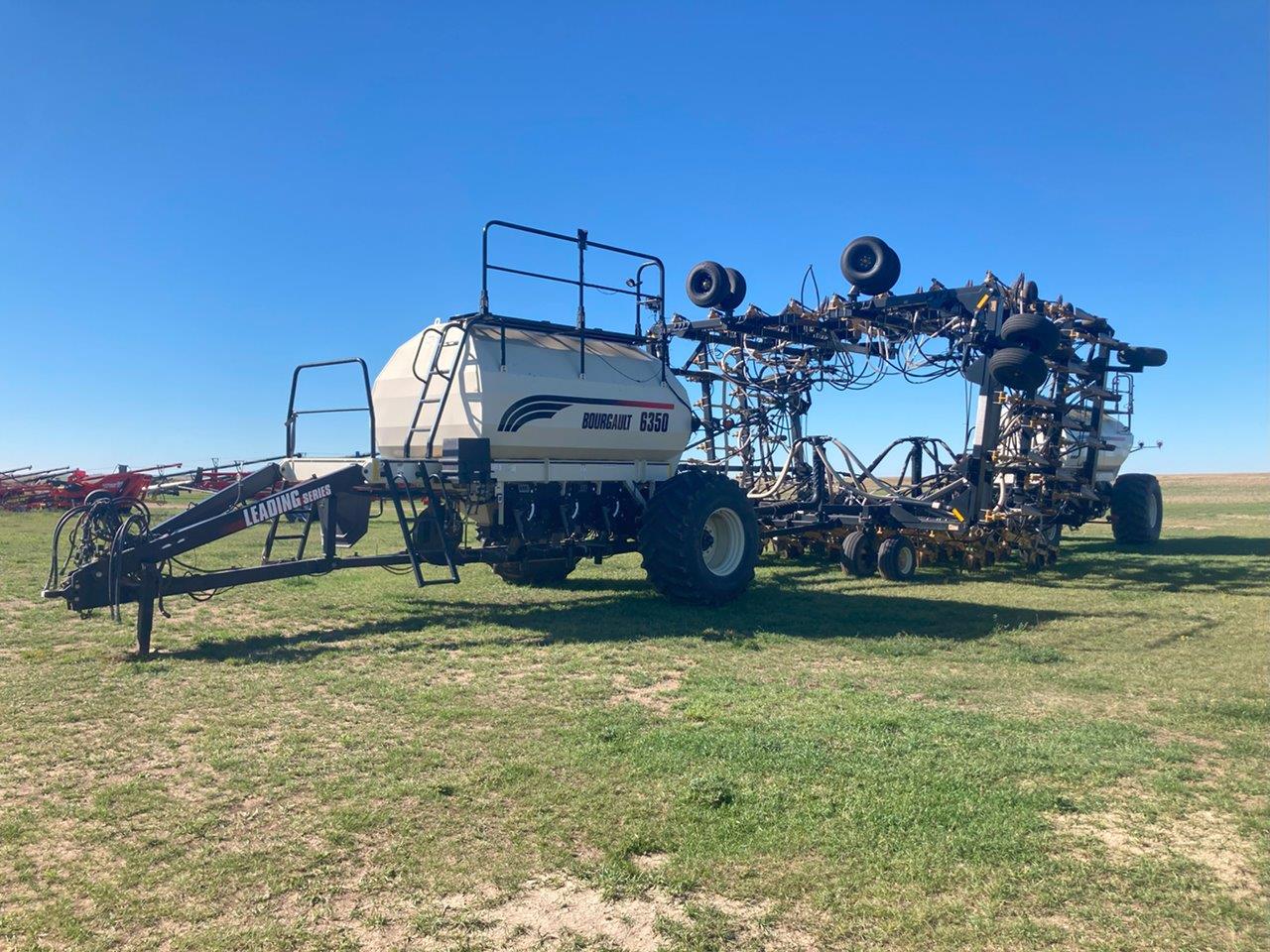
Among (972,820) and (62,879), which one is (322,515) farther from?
(972,820)

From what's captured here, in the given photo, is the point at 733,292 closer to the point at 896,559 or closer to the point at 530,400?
the point at 896,559

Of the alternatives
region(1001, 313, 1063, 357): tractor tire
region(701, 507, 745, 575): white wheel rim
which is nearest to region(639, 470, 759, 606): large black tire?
region(701, 507, 745, 575): white wheel rim

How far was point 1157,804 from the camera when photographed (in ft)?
14.2

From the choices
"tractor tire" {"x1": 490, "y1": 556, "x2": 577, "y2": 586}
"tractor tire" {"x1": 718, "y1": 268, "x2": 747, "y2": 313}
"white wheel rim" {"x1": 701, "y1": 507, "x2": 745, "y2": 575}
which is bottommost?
"tractor tire" {"x1": 490, "y1": 556, "x2": 577, "y2": 586}

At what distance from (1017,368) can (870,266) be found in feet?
8.85

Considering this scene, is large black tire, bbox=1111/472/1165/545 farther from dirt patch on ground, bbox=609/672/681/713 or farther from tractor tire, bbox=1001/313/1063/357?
dirt patch on ground, bbox=609/672/681/713

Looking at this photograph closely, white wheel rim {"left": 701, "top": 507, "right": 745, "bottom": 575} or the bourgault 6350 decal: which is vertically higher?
the bourgault 6350 decal

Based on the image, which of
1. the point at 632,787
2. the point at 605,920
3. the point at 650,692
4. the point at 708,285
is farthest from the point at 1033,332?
the point at 605,920

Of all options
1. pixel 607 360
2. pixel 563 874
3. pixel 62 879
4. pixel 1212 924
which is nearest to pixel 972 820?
pixel 1212 924

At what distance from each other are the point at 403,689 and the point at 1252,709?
222 inches

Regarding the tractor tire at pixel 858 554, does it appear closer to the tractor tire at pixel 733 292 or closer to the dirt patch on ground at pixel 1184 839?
the tractor tire at pixel 733 292

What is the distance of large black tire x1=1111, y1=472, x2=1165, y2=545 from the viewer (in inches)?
733

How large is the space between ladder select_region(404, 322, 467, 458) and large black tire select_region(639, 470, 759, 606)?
255 cm

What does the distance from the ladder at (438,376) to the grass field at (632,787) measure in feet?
6.69
